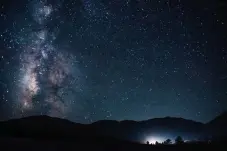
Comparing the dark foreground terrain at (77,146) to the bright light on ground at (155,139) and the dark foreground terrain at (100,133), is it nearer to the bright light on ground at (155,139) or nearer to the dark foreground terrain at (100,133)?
the dark foreground terrain at (100,133)

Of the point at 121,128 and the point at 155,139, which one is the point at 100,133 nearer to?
the point at 121,128

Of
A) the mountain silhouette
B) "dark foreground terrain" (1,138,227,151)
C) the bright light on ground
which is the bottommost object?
"dark foreground terrain" (1,138,227,151)

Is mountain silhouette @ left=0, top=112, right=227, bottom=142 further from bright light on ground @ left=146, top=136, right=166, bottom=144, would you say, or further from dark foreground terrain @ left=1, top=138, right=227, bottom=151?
dark foreground terrain @ left=1, top=138, right=227, bottom=151

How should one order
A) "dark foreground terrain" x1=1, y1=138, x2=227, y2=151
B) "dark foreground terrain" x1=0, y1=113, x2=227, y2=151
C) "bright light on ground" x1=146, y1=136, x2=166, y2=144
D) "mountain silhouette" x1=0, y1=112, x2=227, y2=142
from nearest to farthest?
"dark foreground terrain" x1=1, y1=138, x2=227, y2=151, "dark foreground terrain" x1=0, y1=113, x2=227, y2=151, "mountain silhouette" x1=0, y1=112, x2=227, y2=142, "bright light on ground" x1=146, y1=136, x2=166, y2=144

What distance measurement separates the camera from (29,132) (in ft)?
83.1

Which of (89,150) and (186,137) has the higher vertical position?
(186,137)

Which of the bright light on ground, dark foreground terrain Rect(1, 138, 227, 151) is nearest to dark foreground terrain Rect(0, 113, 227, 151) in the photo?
dark foreground terrain Rect(1, 138, 227, 151)

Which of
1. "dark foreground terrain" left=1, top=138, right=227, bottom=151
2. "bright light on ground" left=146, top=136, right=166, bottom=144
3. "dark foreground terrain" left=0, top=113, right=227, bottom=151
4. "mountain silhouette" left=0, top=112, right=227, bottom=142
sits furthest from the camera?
"bright light on ground" left=146, top=136, right=166, bottom=144

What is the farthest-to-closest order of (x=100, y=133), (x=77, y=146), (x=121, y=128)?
(x=121, y=128), (x=100, y=133), (x=77, y=146)

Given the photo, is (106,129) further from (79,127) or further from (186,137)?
(186,137)

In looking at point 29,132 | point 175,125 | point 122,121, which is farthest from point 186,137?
point 29,132

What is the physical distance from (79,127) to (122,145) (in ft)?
52.1

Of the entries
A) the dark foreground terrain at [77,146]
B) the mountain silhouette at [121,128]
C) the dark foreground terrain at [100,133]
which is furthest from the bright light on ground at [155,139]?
the dark foreground terrain at [77,146]

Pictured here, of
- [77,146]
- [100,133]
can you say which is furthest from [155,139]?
[77,146]
